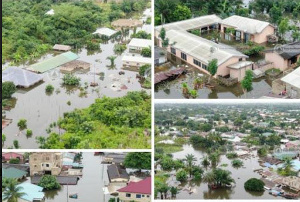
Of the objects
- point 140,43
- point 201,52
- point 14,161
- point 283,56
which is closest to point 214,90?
point 201,52

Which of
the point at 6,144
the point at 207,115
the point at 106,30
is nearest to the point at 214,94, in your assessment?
the point at 207,115

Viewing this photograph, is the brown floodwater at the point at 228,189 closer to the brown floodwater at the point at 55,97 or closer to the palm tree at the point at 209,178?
the palm tree at the point at 209,178

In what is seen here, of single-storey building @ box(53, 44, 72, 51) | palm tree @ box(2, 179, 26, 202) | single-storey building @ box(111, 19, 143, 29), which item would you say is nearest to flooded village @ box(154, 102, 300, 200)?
palm tree @ box(2, 179, 26, 202)

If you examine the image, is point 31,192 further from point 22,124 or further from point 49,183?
point 22,124

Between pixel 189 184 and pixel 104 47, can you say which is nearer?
pixel 189 184

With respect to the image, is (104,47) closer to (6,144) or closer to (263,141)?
Answer: (6,144)

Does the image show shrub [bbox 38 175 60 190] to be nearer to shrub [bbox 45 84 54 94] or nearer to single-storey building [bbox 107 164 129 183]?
single-storey building [bbox 107 164 129 183]

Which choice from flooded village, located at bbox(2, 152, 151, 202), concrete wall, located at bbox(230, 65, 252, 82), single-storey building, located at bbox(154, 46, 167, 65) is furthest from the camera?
A: single-storey building, located at bbox(154, 46, 167, 65)
